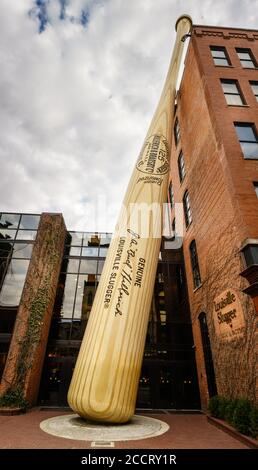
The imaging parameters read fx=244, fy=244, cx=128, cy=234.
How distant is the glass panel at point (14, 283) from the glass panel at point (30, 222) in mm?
1956

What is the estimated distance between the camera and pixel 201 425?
7.15 m

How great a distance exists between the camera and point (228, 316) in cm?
758

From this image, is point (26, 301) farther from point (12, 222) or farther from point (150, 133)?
point (150, 133)

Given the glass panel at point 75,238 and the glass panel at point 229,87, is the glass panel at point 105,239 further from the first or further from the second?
the glass panel at point 229,87

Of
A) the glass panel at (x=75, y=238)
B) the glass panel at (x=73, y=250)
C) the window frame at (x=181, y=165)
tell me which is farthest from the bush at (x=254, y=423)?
the window frame at (x=181, y=165)

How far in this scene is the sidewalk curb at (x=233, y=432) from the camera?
4.96m

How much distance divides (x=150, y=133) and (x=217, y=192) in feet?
10.9

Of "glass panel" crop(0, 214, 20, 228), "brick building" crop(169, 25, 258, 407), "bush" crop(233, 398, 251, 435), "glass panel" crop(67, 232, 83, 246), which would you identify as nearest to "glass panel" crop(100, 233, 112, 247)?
"glass panel" crop(67, 232, 83, 246)

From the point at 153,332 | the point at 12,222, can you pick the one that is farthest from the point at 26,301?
the point at 153,332

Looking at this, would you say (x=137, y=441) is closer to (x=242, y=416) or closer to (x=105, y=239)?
(x=242, y=416)

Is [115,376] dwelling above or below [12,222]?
below

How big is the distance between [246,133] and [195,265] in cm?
599

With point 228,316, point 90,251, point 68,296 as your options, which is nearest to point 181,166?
point 90,251

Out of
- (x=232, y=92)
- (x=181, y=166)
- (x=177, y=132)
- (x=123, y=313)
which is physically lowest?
(x=123, y=313)
